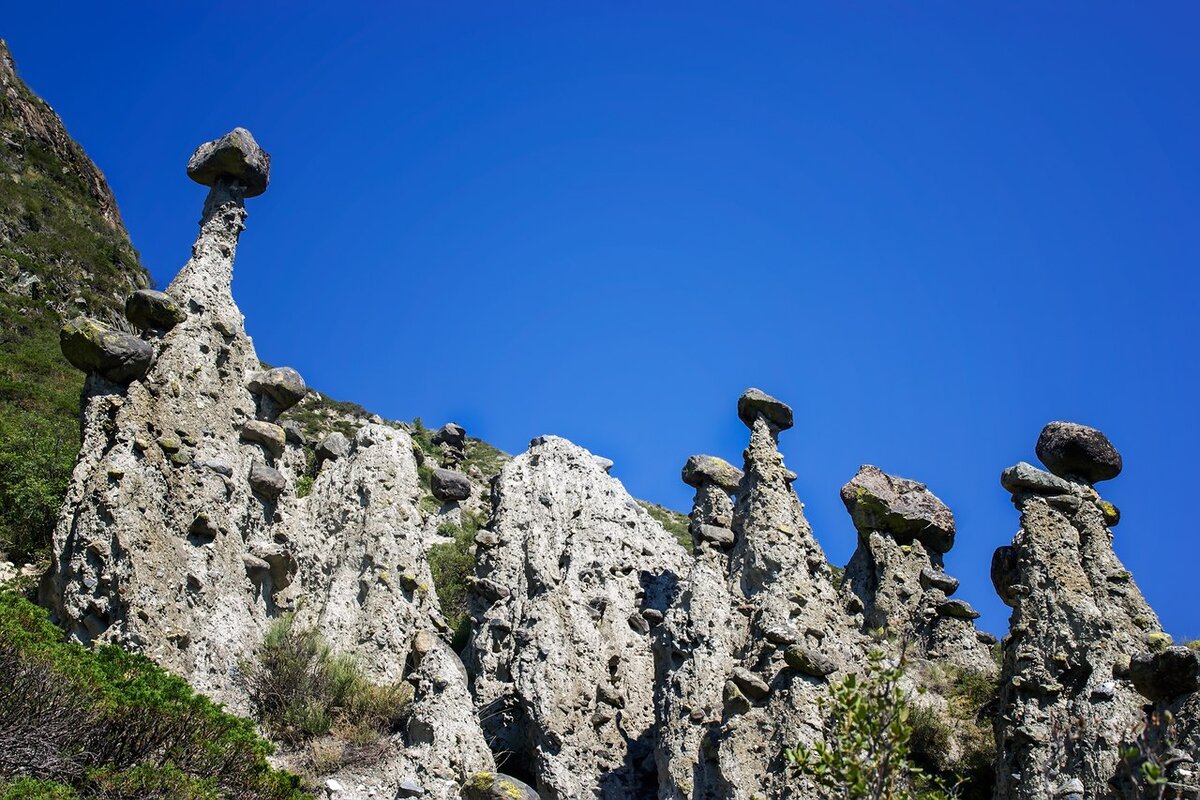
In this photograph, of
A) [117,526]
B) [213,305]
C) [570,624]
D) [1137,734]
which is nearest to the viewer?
[1137,734]

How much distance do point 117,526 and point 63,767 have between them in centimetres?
320

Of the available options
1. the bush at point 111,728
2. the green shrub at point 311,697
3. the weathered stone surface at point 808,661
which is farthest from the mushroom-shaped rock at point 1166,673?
the bush at point 111,728

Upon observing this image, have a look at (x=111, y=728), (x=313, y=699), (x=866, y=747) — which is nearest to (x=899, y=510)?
(x=313, y=699)

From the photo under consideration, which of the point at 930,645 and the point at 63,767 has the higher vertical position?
the point at 930,645

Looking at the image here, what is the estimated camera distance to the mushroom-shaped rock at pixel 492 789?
41.6 feet

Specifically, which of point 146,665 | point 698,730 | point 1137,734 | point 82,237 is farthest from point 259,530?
point 82,237

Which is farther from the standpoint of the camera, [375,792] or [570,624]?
[570,624]

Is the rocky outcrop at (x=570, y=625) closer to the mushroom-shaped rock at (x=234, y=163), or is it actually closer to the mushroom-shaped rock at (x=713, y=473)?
the mushroom-shaped rock at (x=713, y=473)

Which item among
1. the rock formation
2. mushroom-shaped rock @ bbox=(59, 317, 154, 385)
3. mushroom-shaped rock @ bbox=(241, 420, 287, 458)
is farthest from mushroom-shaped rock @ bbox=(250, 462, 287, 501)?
the rock formation

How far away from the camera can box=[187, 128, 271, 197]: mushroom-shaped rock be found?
17328 millimetres

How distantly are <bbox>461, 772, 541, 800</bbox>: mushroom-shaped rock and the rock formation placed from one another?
4873mm

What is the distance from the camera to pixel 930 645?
65.5ft

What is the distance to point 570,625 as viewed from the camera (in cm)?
1484

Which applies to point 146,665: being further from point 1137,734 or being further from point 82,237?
point 82,237
